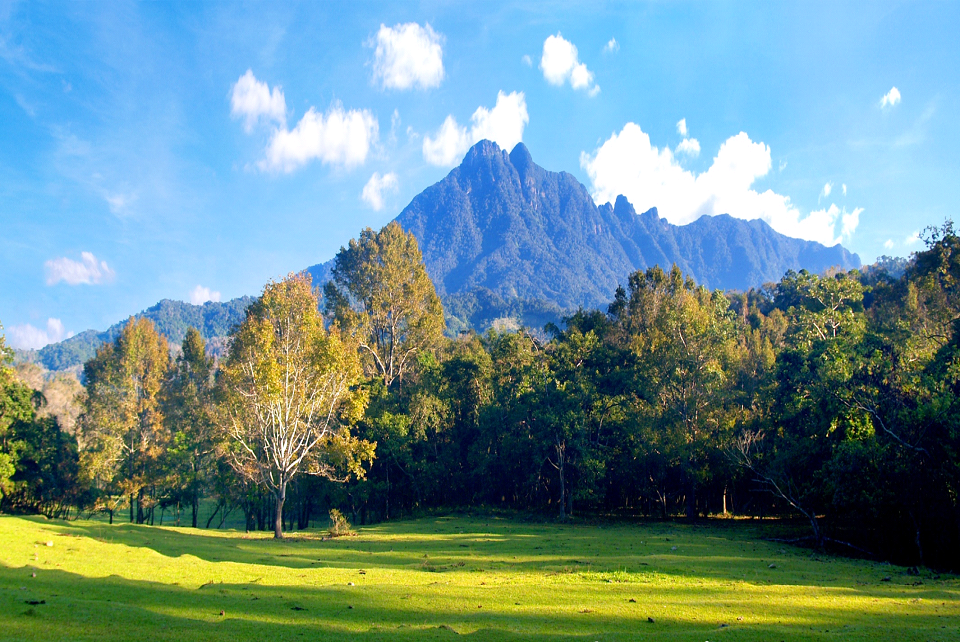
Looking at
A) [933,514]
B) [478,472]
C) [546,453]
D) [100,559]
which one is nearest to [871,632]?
[933,514]

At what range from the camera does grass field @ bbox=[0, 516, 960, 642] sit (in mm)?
8734

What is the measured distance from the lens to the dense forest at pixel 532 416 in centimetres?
2477

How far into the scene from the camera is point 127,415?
4872 cm

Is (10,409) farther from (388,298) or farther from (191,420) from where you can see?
(388,298)

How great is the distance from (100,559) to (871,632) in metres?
18.5

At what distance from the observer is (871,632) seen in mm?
9344

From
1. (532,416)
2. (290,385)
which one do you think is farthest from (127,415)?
(532,416)

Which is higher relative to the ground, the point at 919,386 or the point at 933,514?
the point at 919,386

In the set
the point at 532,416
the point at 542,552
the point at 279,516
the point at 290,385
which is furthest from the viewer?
the point at 532,416

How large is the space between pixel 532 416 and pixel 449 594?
29.4 metres

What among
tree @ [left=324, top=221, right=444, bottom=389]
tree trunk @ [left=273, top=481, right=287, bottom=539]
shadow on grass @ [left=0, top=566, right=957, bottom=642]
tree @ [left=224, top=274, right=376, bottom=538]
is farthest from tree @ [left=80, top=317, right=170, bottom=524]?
shadow on grass @ [left=0, top=566, right=957, bottom=642]

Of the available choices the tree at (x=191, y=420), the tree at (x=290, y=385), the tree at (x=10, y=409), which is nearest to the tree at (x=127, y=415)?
the tree at (x=191, y=420)

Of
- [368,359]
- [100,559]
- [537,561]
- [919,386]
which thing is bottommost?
[537,561]

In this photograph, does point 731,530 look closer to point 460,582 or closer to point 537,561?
point 537,561
